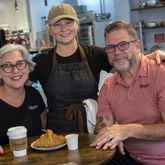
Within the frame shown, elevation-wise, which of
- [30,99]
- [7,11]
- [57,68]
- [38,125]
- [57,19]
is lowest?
[38,125]

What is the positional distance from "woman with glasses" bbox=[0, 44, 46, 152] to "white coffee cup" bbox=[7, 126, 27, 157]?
1.26 feet

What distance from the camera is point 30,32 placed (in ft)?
23.7

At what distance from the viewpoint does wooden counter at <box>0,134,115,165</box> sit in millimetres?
1705

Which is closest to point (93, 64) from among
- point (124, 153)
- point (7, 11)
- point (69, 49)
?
point (69, 49)

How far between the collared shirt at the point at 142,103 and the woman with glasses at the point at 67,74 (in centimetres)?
41

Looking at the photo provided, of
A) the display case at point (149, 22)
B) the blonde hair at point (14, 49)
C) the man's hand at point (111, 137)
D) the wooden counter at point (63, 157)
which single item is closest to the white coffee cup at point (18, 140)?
the wooden counter at point (63, 157)

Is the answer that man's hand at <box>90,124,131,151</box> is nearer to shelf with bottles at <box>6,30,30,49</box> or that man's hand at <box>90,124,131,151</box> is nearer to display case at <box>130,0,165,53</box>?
shelf with bottles at <box>6,30,30,49</box>

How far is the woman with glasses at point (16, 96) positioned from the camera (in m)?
2.22

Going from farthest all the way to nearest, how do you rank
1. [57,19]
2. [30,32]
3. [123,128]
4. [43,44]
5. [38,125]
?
[30,32]
[43,44]
[57,19]
[38,125]
[123,128]

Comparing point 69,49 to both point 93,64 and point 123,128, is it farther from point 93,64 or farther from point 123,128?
point 123,128

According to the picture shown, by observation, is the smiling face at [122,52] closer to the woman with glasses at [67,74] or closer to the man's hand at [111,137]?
the man's hand at [111,137]

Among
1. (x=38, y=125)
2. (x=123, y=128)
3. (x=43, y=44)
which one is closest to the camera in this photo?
(x=123, y=128)

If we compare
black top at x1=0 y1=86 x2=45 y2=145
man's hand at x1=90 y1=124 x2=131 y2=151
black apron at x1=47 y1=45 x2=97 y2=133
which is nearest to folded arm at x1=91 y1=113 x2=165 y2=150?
man's hand at x1=90 y1=124 x2=131 y2=151

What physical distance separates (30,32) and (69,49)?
190 inches
